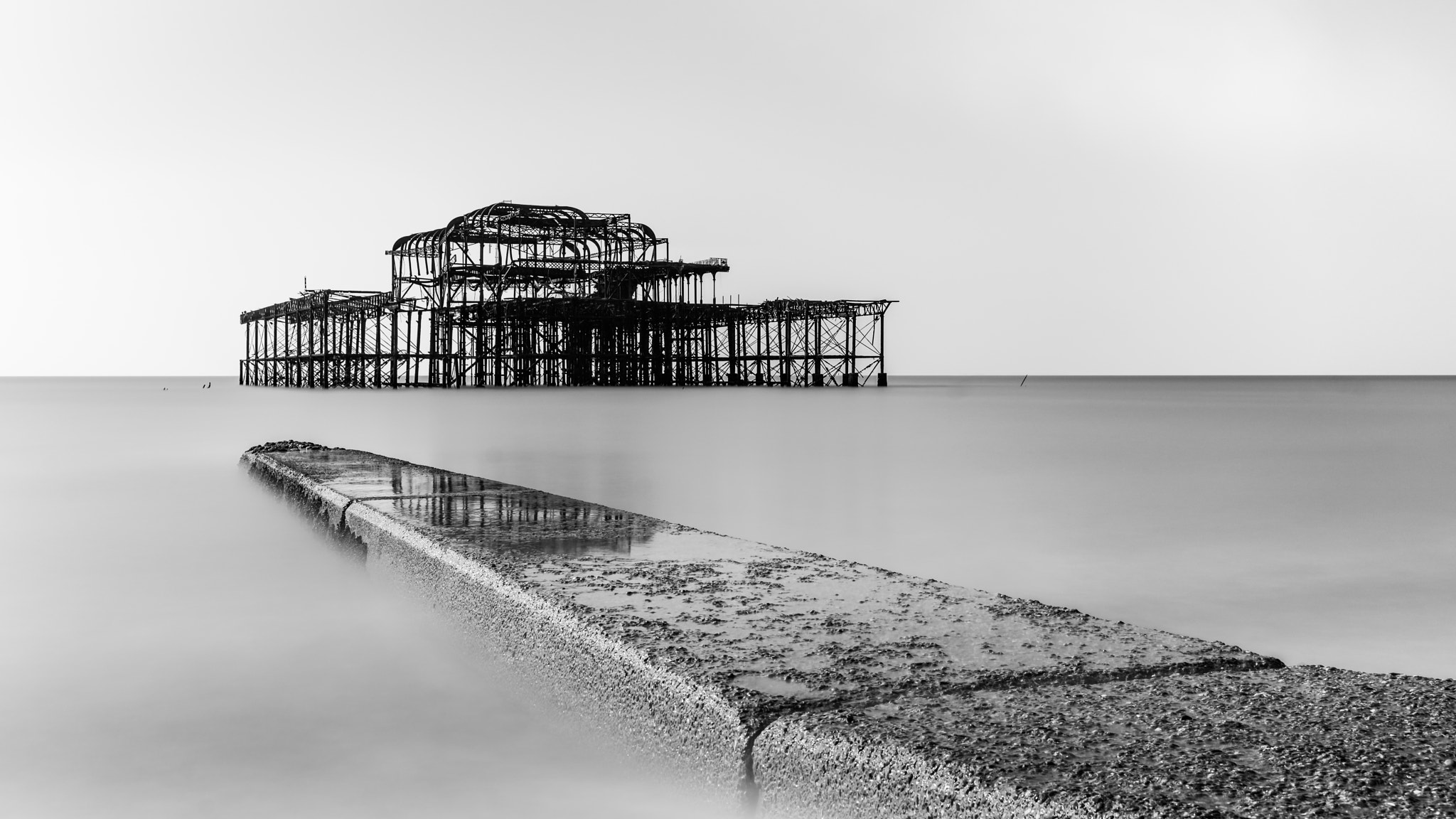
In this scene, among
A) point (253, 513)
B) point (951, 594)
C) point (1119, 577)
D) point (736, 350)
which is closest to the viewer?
point (951, 594)

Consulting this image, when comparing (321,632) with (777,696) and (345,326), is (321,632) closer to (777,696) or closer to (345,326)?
(777,696)

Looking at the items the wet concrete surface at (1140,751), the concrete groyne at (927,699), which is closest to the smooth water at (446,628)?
the concrete groyne at (927,699)

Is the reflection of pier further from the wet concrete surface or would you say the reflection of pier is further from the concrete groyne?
the wet concrete surface

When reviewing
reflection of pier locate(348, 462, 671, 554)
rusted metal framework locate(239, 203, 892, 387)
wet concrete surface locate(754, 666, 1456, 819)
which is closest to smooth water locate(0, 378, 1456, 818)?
reflection of pier locate(348, 462, 671, 554)

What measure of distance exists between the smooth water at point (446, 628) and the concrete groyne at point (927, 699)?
335mm

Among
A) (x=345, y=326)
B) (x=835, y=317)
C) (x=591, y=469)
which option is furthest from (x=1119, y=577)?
(x=345, y=326)

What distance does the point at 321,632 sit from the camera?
5.90m

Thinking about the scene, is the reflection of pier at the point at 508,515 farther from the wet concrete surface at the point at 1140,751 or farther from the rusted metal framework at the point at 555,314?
the rusted metal framework at the point at 555,314

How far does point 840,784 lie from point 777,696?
1.35 ft

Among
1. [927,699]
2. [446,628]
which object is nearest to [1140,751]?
[927,699]

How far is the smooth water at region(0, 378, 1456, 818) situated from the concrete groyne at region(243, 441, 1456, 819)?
335mm

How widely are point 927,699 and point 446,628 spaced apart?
3.18m

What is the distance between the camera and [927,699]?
2770mm

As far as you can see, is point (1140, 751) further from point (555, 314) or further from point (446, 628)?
point (555, 314)
